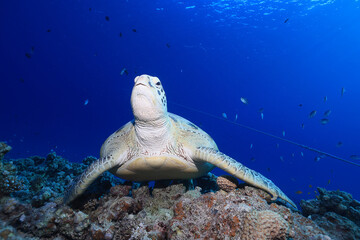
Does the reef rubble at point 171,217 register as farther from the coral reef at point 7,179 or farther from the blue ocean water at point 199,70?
the blue ocean water at point 199,70

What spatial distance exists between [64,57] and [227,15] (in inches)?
2875

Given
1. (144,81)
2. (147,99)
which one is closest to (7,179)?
(147,99)

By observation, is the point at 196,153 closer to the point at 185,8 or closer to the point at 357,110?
the point at 185,8

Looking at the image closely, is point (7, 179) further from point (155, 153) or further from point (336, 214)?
point (336, 214)

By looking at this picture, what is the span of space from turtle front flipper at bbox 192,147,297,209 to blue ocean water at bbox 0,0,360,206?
7605 millimetres

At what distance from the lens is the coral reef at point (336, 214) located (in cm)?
269

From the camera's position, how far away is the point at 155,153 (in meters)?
3.28

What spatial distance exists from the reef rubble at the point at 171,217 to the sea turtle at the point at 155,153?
0.28 m

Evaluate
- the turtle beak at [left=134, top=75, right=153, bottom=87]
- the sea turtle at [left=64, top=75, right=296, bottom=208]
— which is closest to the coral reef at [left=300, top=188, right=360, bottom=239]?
the sea turtle at [left=64, top=75, right=296, bottom=208]

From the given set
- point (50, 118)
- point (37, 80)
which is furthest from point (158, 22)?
point (37, 80)

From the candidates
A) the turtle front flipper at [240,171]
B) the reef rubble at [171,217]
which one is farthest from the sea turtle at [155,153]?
the reef rubble at [171,217]

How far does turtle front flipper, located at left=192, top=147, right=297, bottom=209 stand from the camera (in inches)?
107

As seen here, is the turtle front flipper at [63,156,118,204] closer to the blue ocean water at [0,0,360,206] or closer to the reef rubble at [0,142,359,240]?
the reef rubble at [0,142,359,240]

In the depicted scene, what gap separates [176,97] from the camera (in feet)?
319
